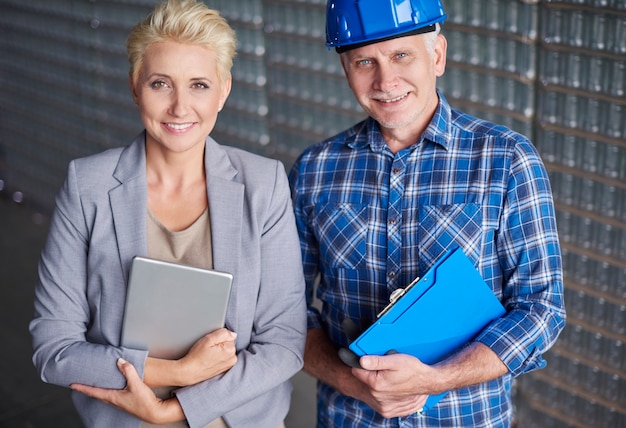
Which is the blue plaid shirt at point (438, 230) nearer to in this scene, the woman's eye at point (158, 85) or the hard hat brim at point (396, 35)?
the hard hat brim at point (396, 35)

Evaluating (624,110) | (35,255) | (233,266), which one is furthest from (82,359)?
(35,255)

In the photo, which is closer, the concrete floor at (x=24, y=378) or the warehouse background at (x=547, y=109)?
the warehouse background at (x=547, y=109)

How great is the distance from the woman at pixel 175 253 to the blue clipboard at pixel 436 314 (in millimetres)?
222

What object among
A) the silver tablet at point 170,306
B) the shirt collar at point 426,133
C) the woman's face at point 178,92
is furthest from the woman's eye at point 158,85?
the shirt collar at point 426,133

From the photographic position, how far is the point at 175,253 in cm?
179

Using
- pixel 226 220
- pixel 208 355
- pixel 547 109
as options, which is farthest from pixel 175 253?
pixel 547 109

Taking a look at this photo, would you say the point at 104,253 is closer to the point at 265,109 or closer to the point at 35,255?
the point at 265,109

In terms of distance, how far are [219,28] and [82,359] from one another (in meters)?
0.75

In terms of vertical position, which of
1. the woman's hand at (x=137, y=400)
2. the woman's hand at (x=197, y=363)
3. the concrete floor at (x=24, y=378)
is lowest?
the concrete floor at (x=24, y=378)

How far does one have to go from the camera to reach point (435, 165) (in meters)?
1.92

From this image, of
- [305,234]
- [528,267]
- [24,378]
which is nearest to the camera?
[528,267]

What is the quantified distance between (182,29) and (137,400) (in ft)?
2.53

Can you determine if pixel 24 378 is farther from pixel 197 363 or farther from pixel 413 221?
pixel 413 221

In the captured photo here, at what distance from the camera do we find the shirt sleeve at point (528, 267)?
1786 millimetres
